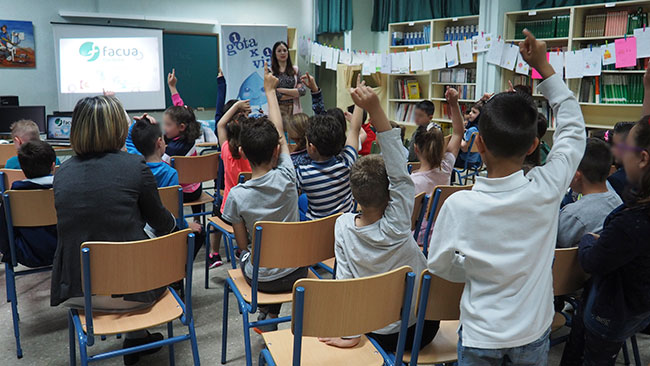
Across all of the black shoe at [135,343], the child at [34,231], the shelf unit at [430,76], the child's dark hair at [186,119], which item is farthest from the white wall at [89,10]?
the black shoe at [135,343]

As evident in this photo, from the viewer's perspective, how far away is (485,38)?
20.8 ft

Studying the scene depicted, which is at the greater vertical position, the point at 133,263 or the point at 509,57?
the point at 509,57

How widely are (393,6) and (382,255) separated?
6.91m

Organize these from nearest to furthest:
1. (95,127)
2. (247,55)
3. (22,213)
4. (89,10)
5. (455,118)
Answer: (95,127)
(22,213)
(455,118)
(89,10)
(247,55)

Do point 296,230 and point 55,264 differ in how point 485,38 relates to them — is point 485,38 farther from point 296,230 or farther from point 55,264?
point 55,264

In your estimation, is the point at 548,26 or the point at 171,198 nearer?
the point at 171,198

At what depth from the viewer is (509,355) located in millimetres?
1273

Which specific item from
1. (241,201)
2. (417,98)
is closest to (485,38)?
(417,98)

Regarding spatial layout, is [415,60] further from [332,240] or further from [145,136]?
[332,240]

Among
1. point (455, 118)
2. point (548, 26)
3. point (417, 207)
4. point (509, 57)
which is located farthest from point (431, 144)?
point (548, 26)

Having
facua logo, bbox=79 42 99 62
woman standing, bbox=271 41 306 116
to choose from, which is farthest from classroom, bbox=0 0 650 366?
facua logo, bbox=79 42 99 62

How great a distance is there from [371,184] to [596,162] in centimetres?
94

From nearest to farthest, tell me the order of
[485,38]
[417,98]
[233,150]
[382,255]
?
[382,255]
[233,150]
[485,38]
[417,98]

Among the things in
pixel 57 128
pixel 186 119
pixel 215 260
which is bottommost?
pixel 215 260
